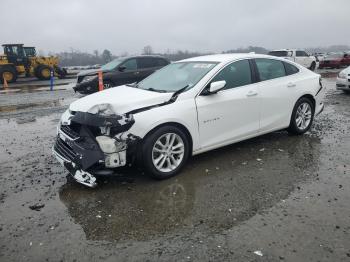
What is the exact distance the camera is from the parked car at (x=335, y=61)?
2805cm

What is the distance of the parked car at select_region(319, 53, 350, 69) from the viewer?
92.0 ft

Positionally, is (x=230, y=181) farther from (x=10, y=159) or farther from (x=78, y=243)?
(x=10, y=159)

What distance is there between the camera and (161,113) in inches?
172

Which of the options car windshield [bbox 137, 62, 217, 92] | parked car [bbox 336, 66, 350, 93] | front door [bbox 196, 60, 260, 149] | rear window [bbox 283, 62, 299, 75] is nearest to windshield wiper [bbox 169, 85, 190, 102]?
car windshield [bbox 137, 62, 217, 92]

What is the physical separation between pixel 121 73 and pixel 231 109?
826 centimetres

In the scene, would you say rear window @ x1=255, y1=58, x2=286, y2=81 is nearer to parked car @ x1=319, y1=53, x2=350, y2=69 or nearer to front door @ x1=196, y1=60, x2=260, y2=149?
front door @ x1=196, y1=60, x2=260, y2=149

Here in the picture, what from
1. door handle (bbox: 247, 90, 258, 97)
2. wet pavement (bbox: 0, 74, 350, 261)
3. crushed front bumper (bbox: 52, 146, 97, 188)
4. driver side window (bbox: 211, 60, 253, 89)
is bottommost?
wet pavement (bbox: 0, 74, 350, 261)

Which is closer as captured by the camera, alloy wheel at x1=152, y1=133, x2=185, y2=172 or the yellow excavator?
alloy wheel at x1=152, y1=133, x2=185, y2=172

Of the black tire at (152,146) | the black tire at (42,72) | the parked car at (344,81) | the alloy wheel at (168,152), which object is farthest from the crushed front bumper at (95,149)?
the black tire at (42,72)

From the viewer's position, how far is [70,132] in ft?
14.9

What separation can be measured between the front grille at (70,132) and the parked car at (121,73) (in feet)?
24.3

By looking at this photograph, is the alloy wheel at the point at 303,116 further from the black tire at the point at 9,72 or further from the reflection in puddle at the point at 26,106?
the black tire at the point at 9,72

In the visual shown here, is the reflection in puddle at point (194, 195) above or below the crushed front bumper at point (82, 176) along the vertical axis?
below

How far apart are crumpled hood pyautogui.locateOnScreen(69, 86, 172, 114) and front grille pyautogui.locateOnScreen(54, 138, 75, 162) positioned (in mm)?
514
